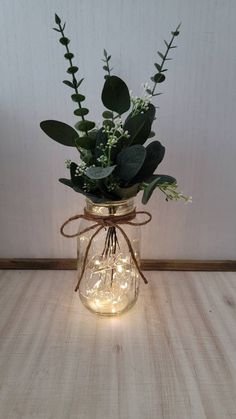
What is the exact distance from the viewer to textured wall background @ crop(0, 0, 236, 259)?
2.19 feet

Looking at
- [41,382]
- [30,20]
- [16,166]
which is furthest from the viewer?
[16,166]

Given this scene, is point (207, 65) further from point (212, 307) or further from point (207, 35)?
point (212, 307)

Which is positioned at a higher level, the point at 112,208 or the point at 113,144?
the point at 113,144

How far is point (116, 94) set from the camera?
554 millimetres

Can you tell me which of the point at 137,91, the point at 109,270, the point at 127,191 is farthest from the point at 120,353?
the point at 137,91

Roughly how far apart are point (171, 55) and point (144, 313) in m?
0.55

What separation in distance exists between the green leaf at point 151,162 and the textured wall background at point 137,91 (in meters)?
0.18

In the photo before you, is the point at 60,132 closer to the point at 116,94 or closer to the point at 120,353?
the point at 116,94

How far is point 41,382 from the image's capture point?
1.69ft

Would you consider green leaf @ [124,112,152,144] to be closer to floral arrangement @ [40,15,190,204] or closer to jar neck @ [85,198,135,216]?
floral arrangement @ [40,15,190,204]

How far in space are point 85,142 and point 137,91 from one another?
233 mm

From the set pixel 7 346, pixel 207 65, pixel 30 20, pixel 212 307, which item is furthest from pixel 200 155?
pixel 7 346

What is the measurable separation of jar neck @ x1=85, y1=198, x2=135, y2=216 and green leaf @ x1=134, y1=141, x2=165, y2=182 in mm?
60

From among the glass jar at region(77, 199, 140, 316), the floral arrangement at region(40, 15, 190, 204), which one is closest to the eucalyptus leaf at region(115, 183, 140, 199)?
the floral arrangement at region(40, 15, 190, 204)
